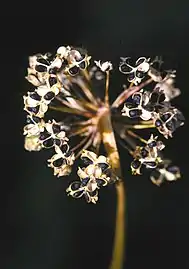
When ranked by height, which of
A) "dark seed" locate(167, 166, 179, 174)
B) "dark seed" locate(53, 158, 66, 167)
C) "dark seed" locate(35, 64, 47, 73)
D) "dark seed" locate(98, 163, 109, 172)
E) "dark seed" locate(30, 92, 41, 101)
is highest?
"dark seed" locate(35, 64, 47, 73)

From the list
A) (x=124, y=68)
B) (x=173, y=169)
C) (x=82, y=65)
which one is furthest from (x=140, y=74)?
(x=173, y=169)

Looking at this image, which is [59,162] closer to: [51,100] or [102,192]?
[51,100]

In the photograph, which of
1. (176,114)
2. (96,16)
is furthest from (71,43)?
(176,114)

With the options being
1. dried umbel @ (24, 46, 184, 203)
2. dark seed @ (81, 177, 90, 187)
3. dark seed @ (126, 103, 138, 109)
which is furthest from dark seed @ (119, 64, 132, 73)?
dark seed @ (81, 177, 90, 187)

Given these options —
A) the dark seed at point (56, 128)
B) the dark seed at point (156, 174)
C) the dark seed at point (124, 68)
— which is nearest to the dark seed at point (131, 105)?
the dark seed at point (124, 68)

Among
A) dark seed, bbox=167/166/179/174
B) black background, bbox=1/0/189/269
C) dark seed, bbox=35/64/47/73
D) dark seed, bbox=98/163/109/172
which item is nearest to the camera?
dark seed, bbox=98/163/109/172

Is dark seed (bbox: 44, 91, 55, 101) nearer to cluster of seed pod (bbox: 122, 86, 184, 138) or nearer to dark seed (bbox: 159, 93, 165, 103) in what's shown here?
cluster of seed pod (bbox: 122, 86, 184, 138)

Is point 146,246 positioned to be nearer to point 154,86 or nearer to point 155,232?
point 155,232
